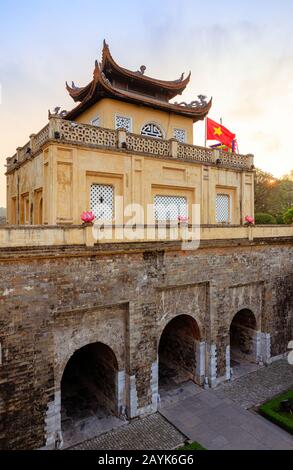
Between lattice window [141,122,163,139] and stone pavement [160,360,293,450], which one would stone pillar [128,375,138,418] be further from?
lattice window [141,122,163,139]

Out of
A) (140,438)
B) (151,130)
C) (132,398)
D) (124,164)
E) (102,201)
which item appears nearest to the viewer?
(140,438)

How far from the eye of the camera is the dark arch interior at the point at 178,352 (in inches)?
490

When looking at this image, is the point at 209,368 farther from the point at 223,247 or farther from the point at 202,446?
the point at 223,247

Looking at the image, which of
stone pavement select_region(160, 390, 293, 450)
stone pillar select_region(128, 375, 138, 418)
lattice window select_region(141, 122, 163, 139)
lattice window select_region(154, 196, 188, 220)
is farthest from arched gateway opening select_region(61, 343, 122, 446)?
lattice window select_region(141, 122, 163, 139)

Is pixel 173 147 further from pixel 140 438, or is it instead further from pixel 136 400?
pixel 140 438

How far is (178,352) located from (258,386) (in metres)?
3.51

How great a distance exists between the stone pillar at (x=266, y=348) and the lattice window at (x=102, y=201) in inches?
368

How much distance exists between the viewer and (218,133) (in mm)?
14906

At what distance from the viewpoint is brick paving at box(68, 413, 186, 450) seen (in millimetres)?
8844

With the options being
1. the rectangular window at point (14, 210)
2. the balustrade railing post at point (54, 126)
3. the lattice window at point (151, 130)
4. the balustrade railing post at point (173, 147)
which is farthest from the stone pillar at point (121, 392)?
the lattice window at point (151, 130)

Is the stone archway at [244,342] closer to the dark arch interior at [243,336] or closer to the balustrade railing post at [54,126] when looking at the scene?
the dark arch interior at [243,336]

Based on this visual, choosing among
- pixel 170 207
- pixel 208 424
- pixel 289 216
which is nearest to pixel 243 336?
pixel 208 424

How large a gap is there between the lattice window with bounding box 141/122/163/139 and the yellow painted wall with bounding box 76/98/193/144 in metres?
0.17

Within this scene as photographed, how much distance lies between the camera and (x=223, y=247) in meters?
12.4
